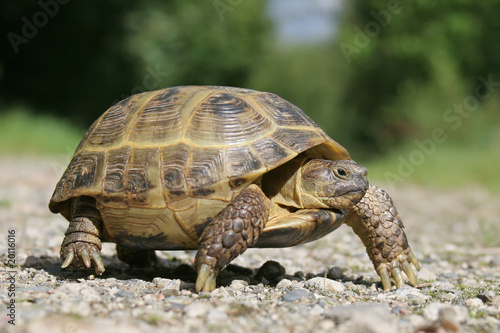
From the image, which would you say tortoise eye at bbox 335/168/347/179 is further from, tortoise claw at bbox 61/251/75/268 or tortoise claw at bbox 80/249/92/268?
tortoise claw at bbox 61/251/75/268

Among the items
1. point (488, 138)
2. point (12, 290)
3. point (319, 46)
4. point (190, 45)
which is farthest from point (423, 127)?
point (319, 46)

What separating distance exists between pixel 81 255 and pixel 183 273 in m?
0.84

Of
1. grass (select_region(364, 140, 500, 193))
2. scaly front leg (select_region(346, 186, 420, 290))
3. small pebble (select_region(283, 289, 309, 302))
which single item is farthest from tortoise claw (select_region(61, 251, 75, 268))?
grass (select_region(364, 140, 500, 193))

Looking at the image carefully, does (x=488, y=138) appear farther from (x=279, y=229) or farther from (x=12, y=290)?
(x=12, y=290)

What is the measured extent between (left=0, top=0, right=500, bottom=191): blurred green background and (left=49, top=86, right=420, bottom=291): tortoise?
10.5 meters

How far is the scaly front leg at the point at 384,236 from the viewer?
3.77m

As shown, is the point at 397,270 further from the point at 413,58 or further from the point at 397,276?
the point at 413,58

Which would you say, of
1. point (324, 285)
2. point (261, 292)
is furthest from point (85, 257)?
point (324, 285)

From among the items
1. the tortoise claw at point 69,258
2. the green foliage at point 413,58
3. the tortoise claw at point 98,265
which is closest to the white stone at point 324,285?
the tortoise claw at point 98,265

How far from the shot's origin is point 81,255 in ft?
11.7

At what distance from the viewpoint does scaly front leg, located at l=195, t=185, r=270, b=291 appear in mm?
3086

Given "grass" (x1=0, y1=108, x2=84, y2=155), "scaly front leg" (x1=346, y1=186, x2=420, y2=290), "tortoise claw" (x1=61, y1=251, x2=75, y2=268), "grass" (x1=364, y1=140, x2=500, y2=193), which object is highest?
"grass" (x1=364, y1=140, x2=500, y2=193)

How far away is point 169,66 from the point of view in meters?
22.7

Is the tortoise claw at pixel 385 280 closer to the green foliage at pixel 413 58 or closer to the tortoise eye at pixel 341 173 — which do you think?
the tortoise eye at pixel 341 173
